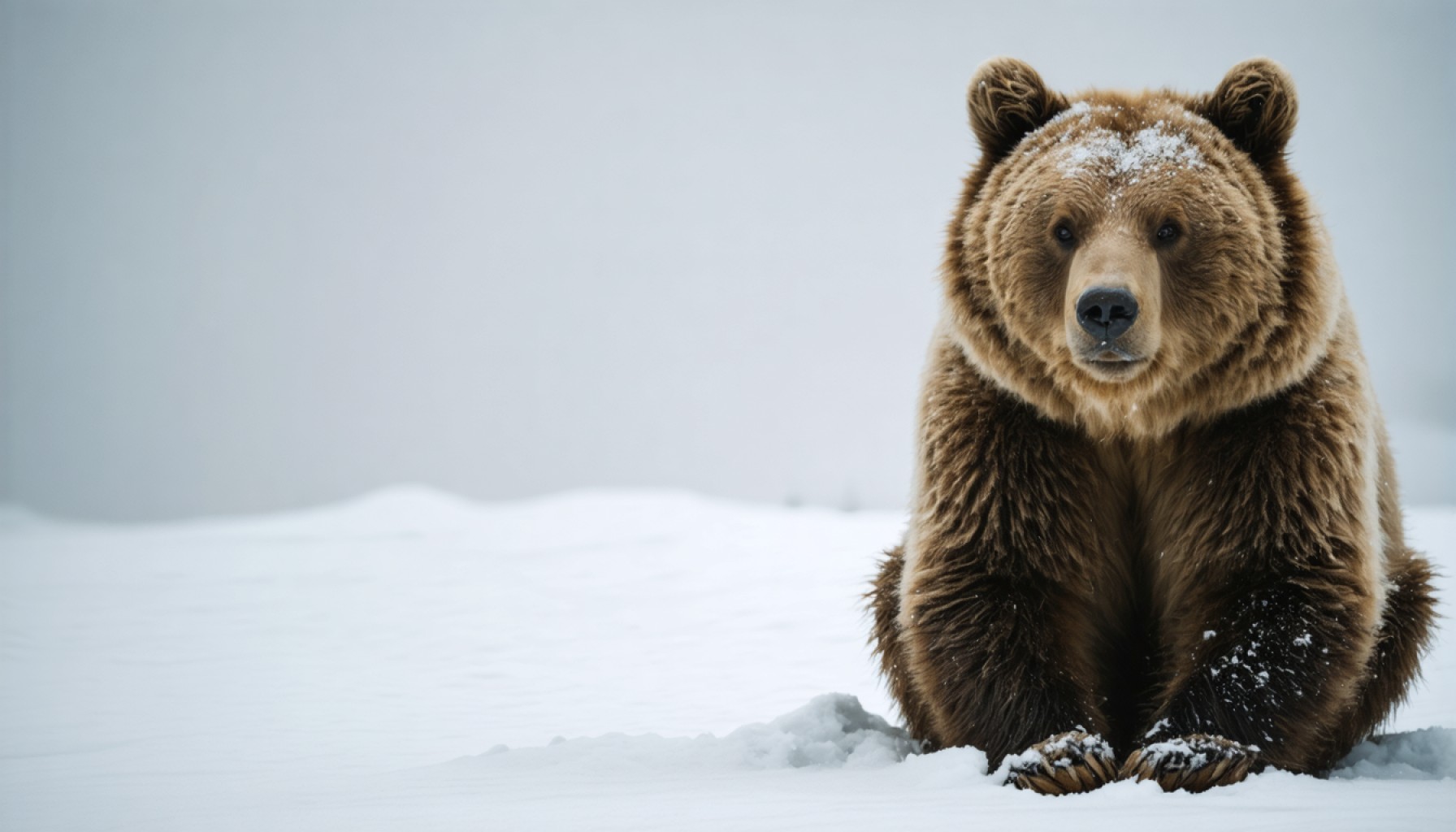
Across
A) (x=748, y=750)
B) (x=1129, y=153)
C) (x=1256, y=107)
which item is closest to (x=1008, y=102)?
(x=1129, y=153)

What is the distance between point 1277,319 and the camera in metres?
3.71

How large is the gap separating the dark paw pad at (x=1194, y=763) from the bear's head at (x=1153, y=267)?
0.97 meters

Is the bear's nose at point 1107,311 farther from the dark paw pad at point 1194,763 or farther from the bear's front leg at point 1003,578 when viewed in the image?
the dark paw pad at point 1194,763

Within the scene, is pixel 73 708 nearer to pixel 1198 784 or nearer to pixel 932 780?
pixel 932 780

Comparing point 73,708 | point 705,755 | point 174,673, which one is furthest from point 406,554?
point 705,755

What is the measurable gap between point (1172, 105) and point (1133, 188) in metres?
0.54

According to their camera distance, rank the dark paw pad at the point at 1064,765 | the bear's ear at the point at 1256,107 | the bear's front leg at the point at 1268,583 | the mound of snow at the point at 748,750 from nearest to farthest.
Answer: the dark paw pad at the point at 1064,765, the bear's front leg at the point at 1268,583, the bear's ear at the point at 1256,107, the mound of snow at the point at 748,750

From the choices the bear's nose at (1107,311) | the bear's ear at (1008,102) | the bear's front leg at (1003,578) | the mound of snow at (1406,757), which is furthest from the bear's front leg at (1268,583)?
the bear's ear at (1008,102)

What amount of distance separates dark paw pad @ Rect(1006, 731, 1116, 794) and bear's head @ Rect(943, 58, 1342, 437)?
0.99 m

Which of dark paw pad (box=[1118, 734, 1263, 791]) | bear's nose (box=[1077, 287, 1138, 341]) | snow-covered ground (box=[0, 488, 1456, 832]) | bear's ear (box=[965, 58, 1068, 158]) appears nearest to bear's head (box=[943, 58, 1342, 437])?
bear's nose (box=[1077, 287, 1138, 341])

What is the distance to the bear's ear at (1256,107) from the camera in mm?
3951

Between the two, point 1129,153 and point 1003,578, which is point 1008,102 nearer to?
point 1129,153

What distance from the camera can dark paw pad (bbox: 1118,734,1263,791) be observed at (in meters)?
3.37

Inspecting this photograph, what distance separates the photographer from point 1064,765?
11.2 feet
